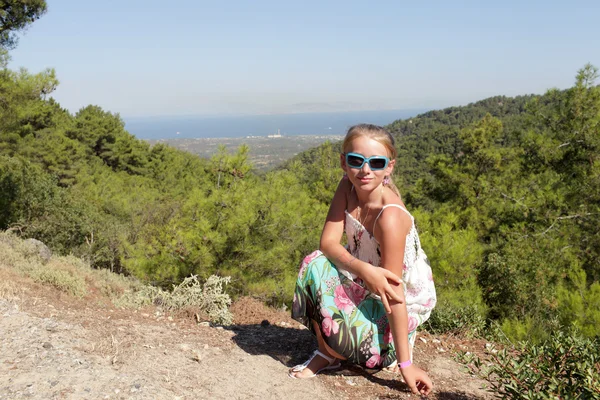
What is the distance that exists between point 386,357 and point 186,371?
3.48ft

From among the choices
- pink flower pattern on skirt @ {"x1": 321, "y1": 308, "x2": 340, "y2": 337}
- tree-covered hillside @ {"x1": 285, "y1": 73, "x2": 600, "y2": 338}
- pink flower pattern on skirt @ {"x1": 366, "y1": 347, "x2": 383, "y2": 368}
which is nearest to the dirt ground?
pink flower pattern on skirt @ {"x1": 366, "y1": 347, "x2": 383, "y2": 368}

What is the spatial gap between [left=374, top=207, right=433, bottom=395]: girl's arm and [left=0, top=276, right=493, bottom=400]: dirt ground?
14 centimetres

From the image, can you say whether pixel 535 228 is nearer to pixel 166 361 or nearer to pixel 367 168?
pixel 367 168

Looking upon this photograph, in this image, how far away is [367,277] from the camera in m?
2.05

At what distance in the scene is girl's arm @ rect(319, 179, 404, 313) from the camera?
2031 mm

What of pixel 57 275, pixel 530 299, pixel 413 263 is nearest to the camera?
pixel 413 263

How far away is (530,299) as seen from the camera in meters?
7.05

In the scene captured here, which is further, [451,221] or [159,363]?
[451,221]

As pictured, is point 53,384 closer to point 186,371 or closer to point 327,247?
point 186,371

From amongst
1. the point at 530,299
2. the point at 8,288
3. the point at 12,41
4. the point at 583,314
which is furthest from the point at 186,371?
the point at 12,41

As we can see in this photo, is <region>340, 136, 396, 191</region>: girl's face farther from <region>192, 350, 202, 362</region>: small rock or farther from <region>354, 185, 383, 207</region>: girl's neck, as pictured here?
<region>192, 350, 202, 362</region>: small rock

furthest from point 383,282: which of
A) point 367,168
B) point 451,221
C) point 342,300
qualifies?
point 451,221

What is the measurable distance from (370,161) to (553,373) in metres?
1.15

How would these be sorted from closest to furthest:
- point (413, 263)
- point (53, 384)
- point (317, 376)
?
point (53, 384) → point (413, 263) → point (317, 376)
